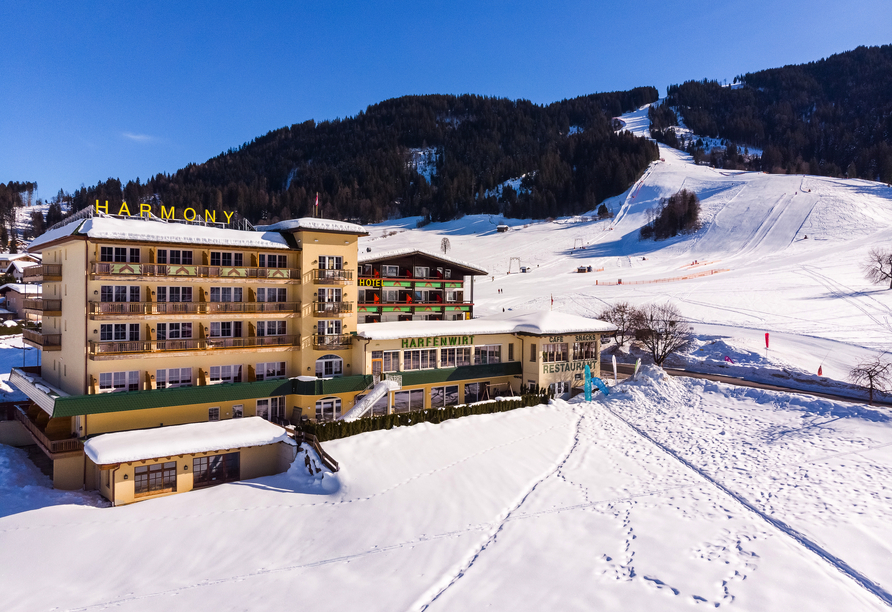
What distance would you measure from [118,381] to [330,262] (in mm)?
15075

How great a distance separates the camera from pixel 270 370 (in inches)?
1430

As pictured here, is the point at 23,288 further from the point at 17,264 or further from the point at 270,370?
the point at 270,370

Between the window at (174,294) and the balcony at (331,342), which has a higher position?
the window at (174,294)

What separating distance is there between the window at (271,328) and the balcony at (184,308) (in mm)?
1126

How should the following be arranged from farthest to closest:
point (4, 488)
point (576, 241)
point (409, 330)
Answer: point (576, 241) → point (409, 330) → point (4, 488)

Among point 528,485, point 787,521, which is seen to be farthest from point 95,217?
point 787,521

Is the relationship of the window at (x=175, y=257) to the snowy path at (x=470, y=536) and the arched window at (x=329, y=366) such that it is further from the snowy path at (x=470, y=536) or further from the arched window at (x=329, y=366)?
the snowy path at (x=470, y=536)

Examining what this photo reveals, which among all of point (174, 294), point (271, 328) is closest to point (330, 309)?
point (271, 328)

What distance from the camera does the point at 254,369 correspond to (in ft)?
116

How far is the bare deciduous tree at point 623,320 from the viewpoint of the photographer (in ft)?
189

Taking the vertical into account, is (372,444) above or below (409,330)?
below

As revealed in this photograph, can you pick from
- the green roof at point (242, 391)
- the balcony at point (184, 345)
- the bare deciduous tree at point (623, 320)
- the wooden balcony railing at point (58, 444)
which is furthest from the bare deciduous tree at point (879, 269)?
the wooden balcony railing at point (58, 444)

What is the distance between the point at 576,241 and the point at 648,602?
120m

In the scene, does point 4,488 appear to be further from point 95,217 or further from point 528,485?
point 528,485
